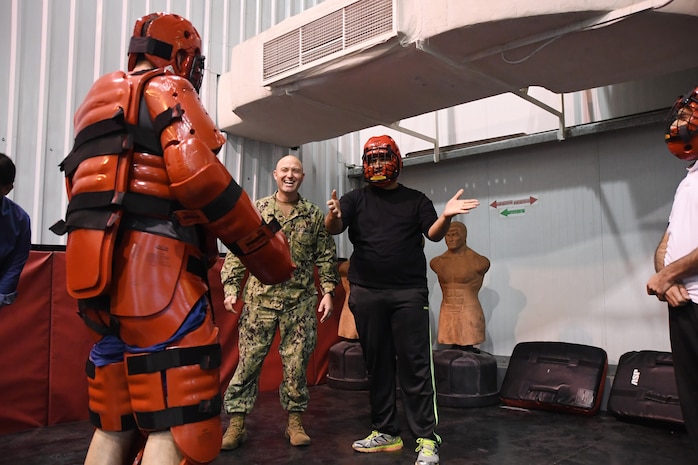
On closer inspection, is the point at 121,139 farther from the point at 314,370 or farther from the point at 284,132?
the point at 314,370

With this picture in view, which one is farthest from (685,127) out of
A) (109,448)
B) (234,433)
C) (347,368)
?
(347,368)

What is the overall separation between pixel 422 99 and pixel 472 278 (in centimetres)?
158

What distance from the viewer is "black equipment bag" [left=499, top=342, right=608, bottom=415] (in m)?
3.82

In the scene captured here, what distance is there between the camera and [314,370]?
5148mm

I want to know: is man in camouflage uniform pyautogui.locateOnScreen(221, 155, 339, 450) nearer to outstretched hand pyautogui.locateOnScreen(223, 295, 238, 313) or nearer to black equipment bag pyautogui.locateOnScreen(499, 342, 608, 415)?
outstretched hand pyautogui.locateOnScreen(223, 295, 238, 313)

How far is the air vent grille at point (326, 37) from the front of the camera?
11.0ft

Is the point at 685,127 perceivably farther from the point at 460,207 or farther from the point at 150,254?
the point at 150,254

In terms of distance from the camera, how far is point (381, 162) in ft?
9.65

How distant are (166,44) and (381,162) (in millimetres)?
1426

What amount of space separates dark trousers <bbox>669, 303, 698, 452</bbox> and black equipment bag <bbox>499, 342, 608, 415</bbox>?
1738 millimetres

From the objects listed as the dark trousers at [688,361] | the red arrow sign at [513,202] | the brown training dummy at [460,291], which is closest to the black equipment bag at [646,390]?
the brown training dummy at [460,291]

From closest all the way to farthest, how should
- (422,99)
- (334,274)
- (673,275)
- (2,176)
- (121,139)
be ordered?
(121,139), (673,275), (2,176), (334,274), (422,99)

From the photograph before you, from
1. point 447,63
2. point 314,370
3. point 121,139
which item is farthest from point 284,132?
point 121,139

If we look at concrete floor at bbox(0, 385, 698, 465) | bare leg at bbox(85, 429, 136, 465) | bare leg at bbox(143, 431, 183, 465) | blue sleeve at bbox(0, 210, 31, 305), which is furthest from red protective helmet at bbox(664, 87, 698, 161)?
blue sleeve at bbox(0, 210, 31, 305)
